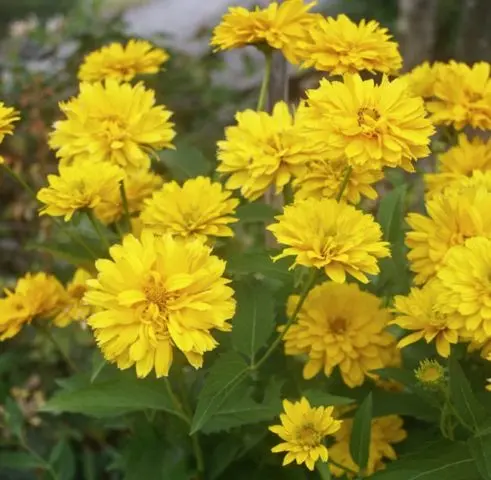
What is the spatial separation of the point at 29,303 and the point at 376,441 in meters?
0.46

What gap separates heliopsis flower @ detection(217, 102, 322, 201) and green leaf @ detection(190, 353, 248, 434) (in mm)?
200

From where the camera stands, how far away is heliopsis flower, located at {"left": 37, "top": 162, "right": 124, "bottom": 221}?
3.17 feet

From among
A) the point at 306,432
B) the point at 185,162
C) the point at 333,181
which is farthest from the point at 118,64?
the point at 306,432

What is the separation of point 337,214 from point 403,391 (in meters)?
0.32

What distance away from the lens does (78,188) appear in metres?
0.98

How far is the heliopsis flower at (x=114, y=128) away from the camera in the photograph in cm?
103

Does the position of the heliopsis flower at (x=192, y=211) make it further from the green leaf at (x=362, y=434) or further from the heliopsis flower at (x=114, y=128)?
the green leaf at (x=362, y=434)

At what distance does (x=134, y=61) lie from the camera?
1196 millimetres

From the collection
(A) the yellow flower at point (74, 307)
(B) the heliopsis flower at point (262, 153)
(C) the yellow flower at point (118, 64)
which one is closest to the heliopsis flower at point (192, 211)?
(B) the heliopsis flower at point (262, 153)

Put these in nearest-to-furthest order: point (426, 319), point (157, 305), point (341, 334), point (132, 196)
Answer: point (157, 305)
point (426, 319)
point (341, 334)
point (132, 196)

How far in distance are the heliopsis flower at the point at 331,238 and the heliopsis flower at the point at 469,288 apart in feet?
0.22

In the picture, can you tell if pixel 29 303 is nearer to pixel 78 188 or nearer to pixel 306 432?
Result: pixel 78 188

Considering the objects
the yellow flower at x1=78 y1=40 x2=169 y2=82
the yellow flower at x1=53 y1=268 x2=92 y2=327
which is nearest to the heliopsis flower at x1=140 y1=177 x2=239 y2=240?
the yellow flower at x1=53 y1=268 x2=92 y2=327

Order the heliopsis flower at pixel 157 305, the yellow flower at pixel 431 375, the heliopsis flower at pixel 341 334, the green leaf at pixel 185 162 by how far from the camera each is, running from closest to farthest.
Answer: the heliopsis flower at pixel 157 305 < the yellow flower at pixel 431 375 < the heliopsis flower at pixel 341 334 < the green leaf at pixel 185 162
